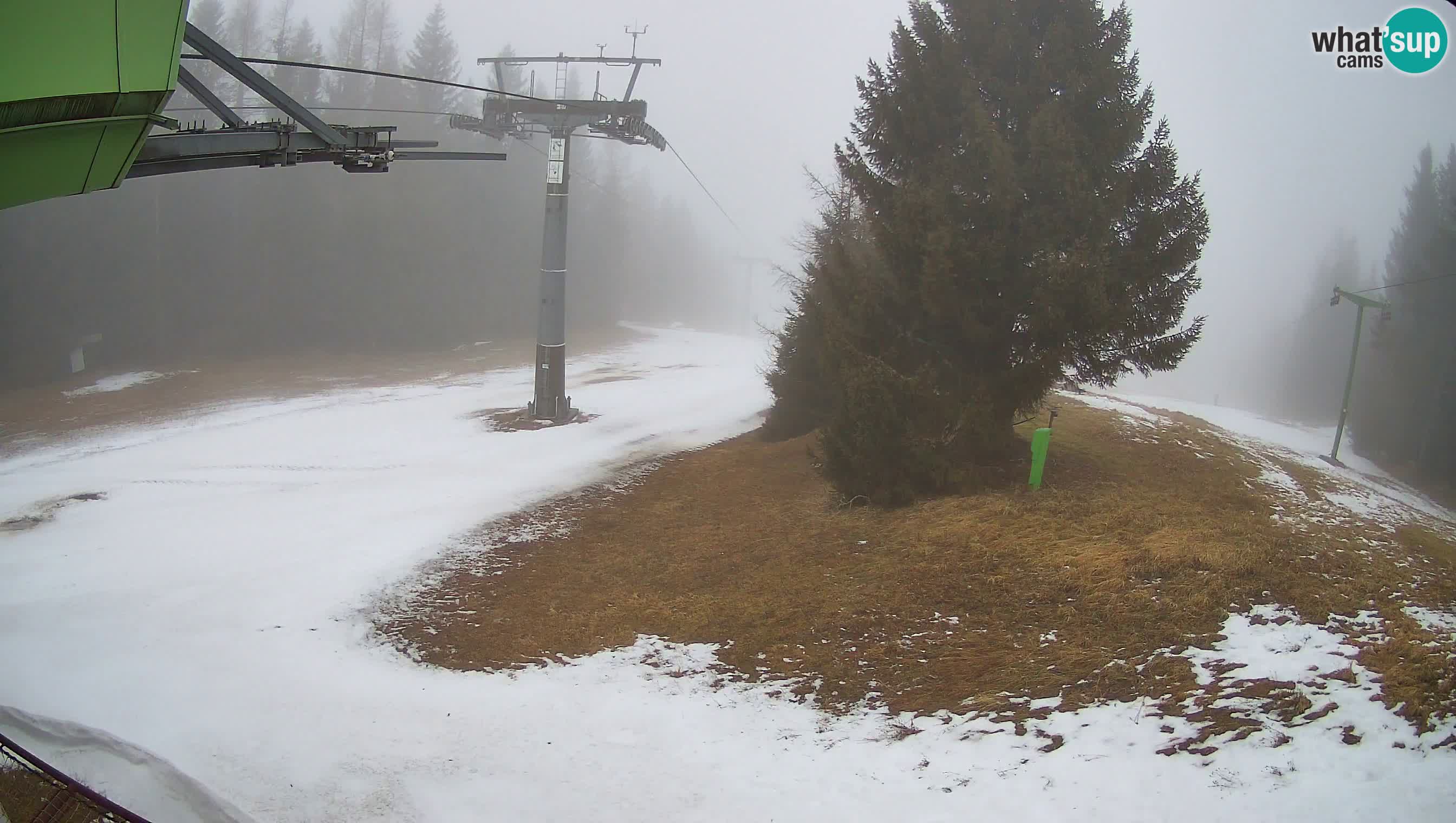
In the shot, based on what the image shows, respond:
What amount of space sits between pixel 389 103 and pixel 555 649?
49.3 meters

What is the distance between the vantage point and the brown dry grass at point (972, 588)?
714cm

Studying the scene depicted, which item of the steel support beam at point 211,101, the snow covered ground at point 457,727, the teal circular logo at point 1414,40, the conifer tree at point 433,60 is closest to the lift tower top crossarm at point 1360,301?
the teal circular logo at point 1414,40

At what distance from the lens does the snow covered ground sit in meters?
5.46

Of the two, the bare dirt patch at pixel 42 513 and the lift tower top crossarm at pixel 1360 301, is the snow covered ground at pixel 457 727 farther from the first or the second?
the lift tower top crossarm at pixel 1360 301

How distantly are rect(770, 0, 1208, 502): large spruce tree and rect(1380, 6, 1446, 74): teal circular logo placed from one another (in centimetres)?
269

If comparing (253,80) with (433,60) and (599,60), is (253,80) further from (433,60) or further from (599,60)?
(433,60)

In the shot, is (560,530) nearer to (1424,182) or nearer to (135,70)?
(135,70)

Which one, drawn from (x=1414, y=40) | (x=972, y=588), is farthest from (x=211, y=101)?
(x=1414, y=40)

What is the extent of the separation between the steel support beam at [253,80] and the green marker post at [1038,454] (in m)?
9.50

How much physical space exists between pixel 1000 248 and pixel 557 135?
538 inches

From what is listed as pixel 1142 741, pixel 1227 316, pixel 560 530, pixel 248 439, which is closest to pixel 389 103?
pixel 248 439

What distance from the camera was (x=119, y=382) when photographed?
2886 cm

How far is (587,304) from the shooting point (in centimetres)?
6131

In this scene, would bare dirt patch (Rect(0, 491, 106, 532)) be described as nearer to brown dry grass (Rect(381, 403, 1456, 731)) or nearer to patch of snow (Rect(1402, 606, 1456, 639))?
brown dry grass (Rect(381, 403, 1456, 731))
